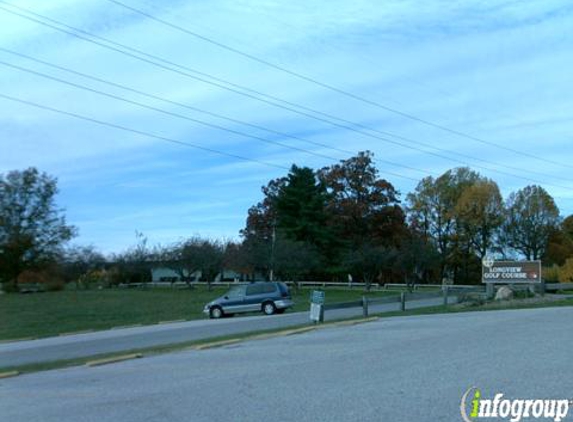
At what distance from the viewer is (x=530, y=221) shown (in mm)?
81875

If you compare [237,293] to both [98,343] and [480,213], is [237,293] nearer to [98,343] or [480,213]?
[98,343]

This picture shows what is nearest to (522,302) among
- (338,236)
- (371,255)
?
(371,255)

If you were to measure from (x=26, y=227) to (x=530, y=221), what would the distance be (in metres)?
54.6

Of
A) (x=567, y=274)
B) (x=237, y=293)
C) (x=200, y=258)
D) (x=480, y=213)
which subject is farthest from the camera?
(x=480, y=213)

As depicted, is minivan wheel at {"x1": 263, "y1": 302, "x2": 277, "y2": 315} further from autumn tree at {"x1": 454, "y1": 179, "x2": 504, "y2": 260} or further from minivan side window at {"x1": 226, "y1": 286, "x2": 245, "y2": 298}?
autumn tree at {"x1": 454, "y1": 179, "x2": 504, "y2": 260}

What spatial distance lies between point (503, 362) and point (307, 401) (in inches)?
157

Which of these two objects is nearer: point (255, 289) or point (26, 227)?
point (255, 289)

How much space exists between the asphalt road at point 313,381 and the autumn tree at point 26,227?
5644 centimetres

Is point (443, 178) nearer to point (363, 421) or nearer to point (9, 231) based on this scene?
point (9, 231)

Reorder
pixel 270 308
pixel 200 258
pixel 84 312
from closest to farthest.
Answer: pixel 270 308 < pixel 84 312 < pixel 200 258

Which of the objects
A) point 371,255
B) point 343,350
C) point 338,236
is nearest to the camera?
point 343,350

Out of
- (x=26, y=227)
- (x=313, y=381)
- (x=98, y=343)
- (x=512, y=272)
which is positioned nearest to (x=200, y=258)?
(x=26, y=227)

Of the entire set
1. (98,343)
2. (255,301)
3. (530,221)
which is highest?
(530,221)

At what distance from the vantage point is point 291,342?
55.6ft
